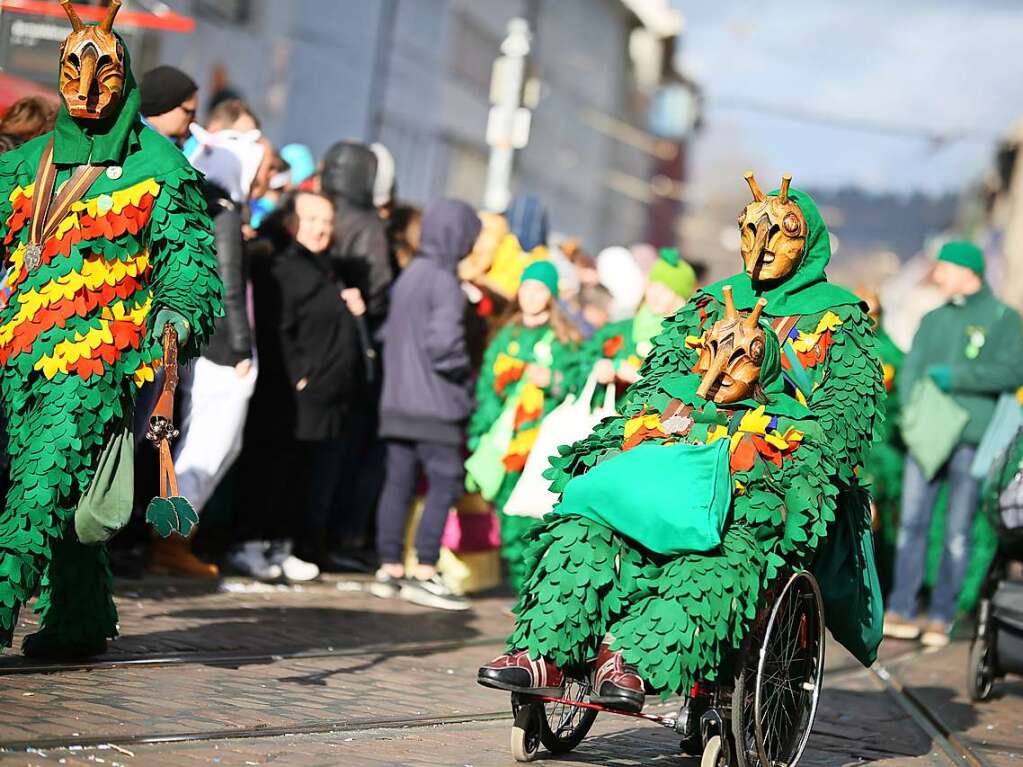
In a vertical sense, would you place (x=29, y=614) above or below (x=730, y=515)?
below

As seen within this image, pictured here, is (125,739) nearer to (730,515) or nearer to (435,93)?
(730,515)

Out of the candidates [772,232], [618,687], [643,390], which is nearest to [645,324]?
[772,232]

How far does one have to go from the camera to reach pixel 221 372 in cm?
1026

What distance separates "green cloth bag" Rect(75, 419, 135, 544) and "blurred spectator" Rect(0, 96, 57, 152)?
243 centimetres

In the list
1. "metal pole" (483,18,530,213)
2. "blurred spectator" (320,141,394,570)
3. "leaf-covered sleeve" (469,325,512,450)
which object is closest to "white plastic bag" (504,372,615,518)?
"leaf-covered sleeve" (469,325,512,450)

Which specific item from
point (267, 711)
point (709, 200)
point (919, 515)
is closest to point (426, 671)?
point (267, 711)

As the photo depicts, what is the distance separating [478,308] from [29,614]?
15.3ft

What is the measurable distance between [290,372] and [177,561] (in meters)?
1.23

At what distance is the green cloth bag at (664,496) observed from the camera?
6.15 metres

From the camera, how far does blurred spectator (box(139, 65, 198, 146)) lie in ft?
31.5

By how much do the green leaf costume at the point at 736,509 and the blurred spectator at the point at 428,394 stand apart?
4.23 meters

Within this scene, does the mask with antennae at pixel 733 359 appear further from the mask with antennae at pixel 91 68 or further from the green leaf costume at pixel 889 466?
the green leaf costume at pixel 889 466

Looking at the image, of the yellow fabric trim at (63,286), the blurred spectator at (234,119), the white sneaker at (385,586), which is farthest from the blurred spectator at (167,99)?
the white sneaker at (385,586)

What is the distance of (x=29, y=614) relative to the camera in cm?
845
